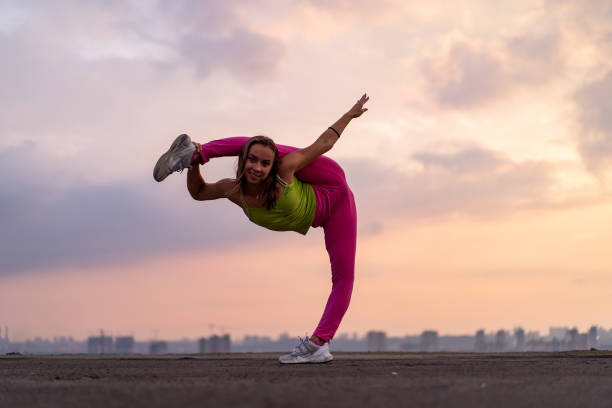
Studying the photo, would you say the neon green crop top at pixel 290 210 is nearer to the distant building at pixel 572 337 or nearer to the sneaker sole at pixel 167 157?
the sneaker sole at pixel 167 157

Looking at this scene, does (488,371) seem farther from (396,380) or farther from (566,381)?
(396,380)

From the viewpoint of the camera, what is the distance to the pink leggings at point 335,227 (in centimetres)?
589

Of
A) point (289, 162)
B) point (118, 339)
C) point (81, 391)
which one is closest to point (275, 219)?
point (289, 162)

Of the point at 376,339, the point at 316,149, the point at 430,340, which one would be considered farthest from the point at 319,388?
the point at 430,340

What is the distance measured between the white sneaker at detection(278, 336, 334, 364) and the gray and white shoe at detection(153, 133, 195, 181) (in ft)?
6.22

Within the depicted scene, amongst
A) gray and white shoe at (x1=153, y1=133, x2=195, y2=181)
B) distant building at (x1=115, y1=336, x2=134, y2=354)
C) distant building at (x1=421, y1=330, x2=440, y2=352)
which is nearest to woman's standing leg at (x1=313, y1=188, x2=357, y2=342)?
gray and white shoe at (x1=153, y1=133, x2=195, y2=181)

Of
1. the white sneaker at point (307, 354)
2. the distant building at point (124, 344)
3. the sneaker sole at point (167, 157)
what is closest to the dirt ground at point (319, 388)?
the white sneaker at point (307, 354)

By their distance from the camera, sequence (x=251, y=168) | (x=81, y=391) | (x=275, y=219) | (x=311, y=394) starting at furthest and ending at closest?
(x=275, y=219) → (x=251, y=168) → (x=81, y=391) → (x=311, y=394)

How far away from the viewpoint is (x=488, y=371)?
4828mm

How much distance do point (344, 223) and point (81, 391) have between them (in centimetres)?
305

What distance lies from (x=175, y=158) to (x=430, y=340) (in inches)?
3508

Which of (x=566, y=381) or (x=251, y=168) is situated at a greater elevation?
(x=251, y=168)

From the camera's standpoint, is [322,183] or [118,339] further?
[118,339]

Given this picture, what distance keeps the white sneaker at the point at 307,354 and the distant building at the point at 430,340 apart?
82364 millimetres
